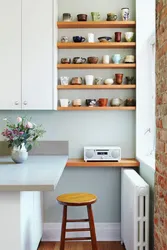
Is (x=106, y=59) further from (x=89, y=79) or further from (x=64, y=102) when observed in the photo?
(x=64, y=102)

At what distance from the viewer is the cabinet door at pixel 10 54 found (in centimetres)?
350

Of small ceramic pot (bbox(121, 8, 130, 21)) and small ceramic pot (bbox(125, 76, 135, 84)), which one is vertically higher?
small ceramic pot (bbox(121, 8, 130, 21))

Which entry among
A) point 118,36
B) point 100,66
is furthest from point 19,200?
point 118,36

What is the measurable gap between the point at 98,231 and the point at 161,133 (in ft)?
6.08

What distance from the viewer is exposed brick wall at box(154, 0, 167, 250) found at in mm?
2326

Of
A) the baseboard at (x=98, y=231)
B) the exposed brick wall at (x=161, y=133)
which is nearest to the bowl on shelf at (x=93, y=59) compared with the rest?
the exposed brick wall at (x=161, y=133)

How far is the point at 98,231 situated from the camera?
154 inches

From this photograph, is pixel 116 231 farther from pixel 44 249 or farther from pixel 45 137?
pixel 45 137

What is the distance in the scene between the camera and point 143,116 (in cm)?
380

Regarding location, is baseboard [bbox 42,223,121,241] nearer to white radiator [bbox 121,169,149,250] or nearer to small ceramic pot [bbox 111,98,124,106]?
white radiator [bbox 121,169,149,250]

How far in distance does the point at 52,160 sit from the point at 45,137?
1.66 feet

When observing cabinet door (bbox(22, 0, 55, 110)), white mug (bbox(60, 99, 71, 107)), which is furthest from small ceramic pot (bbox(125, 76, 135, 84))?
cabinet door (bbox(22, 0, 55, 110))

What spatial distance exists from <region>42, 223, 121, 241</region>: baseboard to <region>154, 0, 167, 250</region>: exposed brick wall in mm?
1381

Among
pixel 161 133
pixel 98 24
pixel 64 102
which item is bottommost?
pixel 161 133
